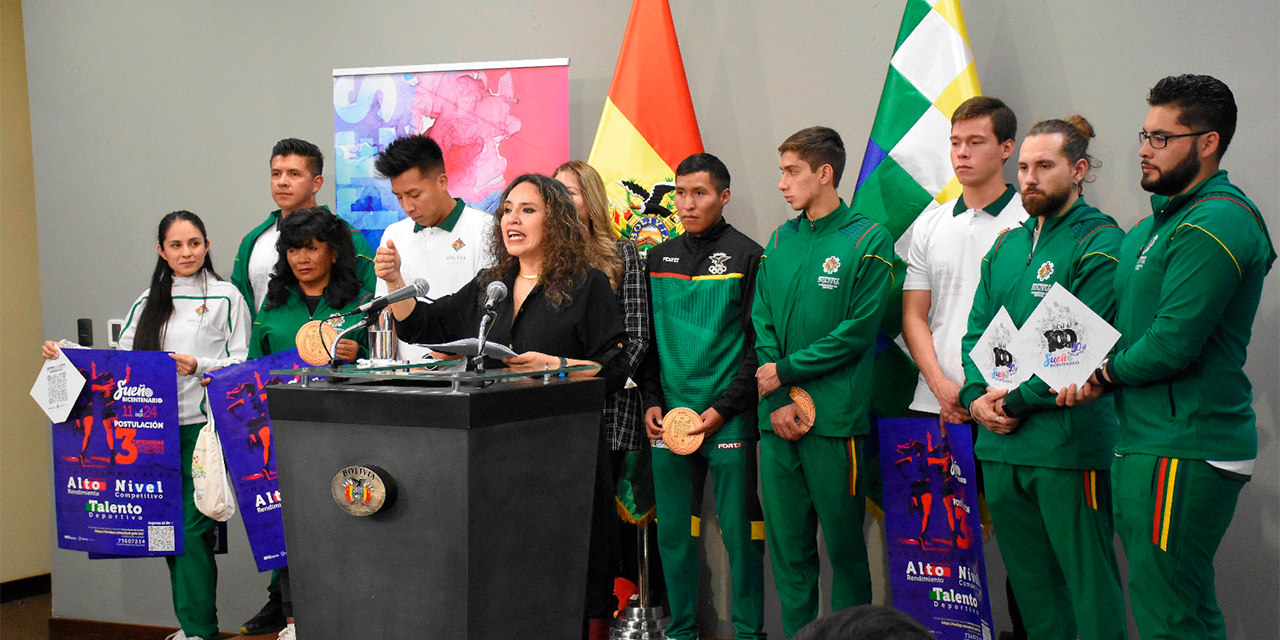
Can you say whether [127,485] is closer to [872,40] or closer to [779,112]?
[779,112]

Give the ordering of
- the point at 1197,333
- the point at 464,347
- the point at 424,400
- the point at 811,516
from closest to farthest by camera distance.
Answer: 1. the point at 424,400
2. the point at 464,347
3. the point at 1197,333
4. the point at 811,516

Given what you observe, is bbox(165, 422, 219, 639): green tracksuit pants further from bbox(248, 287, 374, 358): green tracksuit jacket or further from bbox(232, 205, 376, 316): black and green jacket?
bbox(232, 205, 376, 316): black and green jacket

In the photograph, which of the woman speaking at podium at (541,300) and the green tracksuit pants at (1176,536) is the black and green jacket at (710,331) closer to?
the woman speaking at podium at (541,300)

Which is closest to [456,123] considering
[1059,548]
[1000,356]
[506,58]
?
[506,58]

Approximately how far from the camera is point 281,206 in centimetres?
385

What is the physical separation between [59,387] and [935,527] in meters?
3.12

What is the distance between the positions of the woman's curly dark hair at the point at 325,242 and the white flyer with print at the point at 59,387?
0.75 meters

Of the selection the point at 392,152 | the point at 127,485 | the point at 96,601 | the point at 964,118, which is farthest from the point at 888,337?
the point at 96,601

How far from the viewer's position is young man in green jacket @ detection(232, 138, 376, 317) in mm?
3793

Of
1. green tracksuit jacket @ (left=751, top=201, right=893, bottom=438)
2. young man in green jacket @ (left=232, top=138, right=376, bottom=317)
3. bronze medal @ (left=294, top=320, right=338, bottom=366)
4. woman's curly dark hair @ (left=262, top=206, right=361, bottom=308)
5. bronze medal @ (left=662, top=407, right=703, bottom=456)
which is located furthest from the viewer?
young man in green jacket @ (left=232, top=138, right=376, bottom=317)

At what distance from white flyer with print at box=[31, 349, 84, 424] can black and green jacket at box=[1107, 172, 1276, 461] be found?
343 centimetres

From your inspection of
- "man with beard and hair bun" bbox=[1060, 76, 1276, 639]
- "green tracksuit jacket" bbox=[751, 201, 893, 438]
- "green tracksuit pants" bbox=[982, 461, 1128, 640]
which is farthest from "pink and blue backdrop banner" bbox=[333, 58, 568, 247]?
"man with beard and hair bun" bbox=[1060, 76, 1276, 639]

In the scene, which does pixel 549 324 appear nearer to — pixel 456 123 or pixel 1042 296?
pixel 1042 296

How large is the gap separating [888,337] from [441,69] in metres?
2.07
